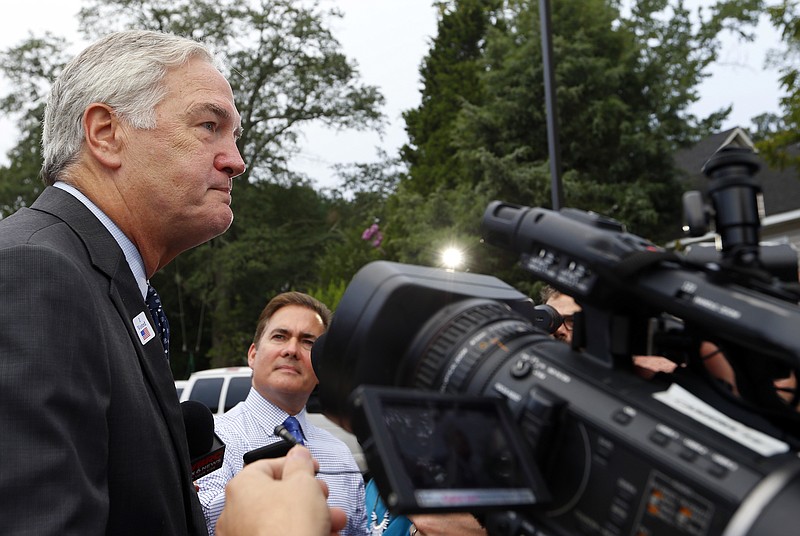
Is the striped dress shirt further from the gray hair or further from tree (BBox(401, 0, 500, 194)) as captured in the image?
tree (BBox(401, 0, 500, 194))

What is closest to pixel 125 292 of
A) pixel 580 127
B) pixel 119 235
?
pixel 119 235

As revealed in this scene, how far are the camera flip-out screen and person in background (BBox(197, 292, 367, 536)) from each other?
8.35 ft

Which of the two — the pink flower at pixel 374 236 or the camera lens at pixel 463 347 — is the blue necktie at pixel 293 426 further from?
the pink flower at pixel 374 236

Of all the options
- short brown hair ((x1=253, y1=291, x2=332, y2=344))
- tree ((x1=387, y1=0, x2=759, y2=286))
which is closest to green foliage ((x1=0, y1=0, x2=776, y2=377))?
tree ((x1=387, y1=0, x2=759, y2=286))

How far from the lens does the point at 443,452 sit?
1.16 meters

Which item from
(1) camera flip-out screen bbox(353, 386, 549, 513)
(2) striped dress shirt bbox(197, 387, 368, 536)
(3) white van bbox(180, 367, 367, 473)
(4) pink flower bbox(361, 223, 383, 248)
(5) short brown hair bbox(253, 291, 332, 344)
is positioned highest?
(1) camera flip-out screen bbox(353, 386, 549, 513)

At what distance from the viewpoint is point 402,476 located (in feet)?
3.54

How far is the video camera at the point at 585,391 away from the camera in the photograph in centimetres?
109

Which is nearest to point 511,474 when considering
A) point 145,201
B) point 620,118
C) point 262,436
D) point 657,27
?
point 145,201

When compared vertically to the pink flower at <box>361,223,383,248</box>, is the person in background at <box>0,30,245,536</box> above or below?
above

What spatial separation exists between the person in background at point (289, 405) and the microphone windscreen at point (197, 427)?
1.35 meters

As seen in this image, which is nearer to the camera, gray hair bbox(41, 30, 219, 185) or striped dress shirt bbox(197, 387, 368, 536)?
gray hair bbox(41, 30, 219, 185)

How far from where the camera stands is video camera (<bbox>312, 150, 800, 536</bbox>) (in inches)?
A: 43.1

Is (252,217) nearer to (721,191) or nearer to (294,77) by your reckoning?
(294,77)
